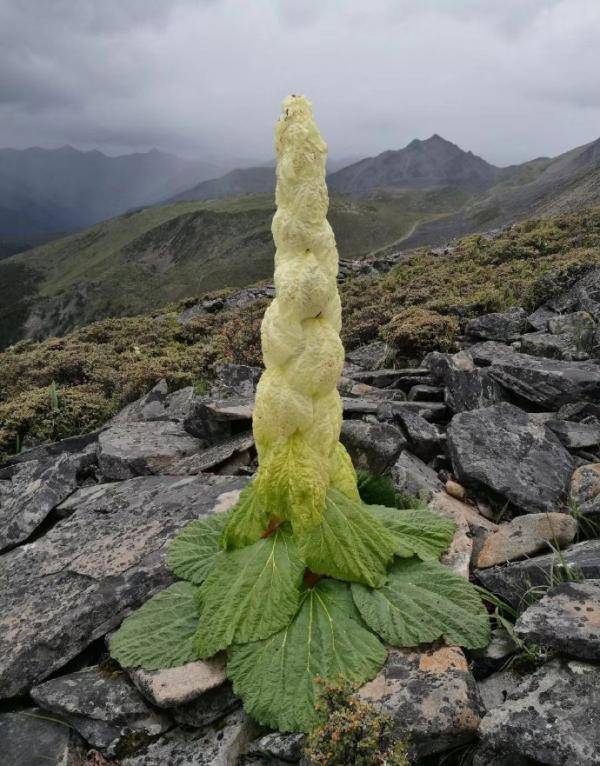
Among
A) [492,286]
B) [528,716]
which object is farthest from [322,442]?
[492,286]

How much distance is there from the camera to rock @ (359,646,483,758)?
3.65 m

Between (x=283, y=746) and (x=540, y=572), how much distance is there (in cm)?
241

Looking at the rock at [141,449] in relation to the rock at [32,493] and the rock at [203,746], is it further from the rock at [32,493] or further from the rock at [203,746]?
the rock at [203,746]

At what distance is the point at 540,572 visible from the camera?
471cm

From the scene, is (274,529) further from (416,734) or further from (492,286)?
(492,286)

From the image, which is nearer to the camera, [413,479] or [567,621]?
[567,621]

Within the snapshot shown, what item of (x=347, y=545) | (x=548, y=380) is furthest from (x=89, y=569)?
(x=548, y=380)

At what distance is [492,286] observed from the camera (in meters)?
17.2

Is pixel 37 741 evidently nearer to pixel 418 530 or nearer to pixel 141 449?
pixel 418 530

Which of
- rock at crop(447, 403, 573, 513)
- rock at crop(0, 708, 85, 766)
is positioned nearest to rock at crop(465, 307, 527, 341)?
rock at crop(447, 403, 573, 513)

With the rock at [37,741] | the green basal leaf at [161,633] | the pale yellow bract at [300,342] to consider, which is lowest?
the rock at [37,741]

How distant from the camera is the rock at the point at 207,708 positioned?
4184mm

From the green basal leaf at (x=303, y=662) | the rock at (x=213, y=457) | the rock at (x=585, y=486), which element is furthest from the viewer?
the rock at (x=213, y=457)

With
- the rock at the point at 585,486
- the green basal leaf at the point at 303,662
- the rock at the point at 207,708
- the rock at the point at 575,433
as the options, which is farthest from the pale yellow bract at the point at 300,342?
the rock at the point at 575,433
